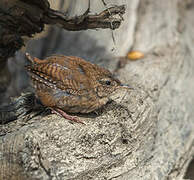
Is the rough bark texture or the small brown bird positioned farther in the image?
the small brown bird

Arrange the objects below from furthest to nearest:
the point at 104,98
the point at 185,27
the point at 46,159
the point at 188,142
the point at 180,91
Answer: the point at 185,27
the point at 180,91
the point at 188,142
the point at 104,98
the point at 46,159

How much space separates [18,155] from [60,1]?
142 inches

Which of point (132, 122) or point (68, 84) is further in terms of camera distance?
point (132, 122)

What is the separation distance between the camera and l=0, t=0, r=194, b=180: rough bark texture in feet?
12.3

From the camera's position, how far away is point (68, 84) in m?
4.09

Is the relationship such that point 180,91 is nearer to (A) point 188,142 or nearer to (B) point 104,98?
(A) point 188,142

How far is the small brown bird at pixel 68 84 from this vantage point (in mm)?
4102

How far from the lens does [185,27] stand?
722 centimetres

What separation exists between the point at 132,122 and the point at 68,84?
101 centimetres

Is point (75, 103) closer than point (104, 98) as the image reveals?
Yes

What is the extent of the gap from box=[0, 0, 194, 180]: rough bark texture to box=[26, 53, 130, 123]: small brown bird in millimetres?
192

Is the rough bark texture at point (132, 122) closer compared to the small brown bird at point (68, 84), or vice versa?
the rough bark texture at point (132, 122)

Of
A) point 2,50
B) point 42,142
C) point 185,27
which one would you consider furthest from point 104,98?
point 185,27

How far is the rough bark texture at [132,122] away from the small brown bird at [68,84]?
19 centimetres
